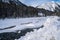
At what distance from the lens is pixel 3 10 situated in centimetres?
3322

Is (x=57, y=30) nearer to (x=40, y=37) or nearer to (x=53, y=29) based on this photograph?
(x=53, y=29)

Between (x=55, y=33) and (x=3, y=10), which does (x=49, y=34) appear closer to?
(x=55, y=33)

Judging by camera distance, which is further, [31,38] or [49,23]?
[49,23]

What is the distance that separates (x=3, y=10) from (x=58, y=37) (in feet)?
91.0

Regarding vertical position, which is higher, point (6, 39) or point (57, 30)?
point (57, 30)

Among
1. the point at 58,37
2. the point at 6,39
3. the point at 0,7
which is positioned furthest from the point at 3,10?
the point at 58,37

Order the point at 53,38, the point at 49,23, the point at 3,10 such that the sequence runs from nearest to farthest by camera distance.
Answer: the point at 53,38
the point at 49,23
the point at 3,10

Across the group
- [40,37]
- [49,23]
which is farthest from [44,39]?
[49,23]

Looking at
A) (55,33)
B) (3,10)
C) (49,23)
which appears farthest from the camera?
(3,10)

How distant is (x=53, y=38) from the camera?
6027 millimetres

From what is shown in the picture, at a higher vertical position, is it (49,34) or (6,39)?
(49,34)

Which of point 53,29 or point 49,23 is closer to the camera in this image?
point 53,29

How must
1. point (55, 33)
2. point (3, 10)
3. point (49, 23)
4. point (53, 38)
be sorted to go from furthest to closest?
point (3, 10) < point (49, 23) < point (55, 33) < point (53, 38)

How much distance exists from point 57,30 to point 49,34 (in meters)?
0.64
